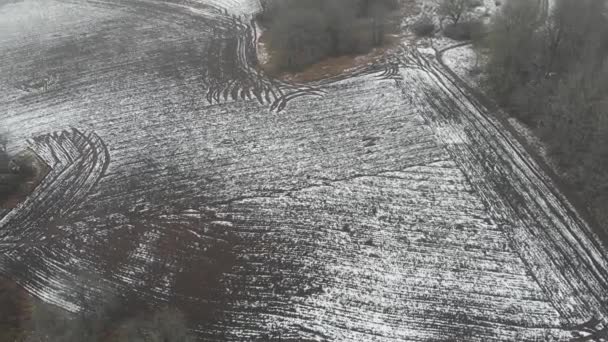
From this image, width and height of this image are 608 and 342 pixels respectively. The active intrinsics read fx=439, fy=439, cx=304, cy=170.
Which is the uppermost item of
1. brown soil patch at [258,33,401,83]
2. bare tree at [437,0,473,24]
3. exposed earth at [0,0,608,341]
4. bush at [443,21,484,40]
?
bare tree at [437,0,473,24]

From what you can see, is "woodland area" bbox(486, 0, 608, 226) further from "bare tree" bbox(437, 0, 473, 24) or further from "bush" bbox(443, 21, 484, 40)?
"bare tree" bbox(437, 0, 473, 24)

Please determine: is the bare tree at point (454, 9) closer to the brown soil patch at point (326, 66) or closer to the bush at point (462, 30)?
the bush at point (462, 30)

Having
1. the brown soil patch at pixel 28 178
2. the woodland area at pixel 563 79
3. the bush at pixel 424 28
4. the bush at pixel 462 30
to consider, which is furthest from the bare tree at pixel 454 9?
the brown soil patch at pixel 28 178

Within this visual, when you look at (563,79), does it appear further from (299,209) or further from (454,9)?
(299,209)

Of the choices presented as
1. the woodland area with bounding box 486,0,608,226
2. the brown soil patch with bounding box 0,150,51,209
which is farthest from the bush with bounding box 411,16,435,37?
the brown soil patch with bounding box 0,150,51,209

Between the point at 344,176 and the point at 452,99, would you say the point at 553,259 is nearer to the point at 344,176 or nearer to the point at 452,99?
the point at 344,176

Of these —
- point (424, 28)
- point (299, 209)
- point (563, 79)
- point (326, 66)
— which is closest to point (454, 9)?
point (424, 28)
